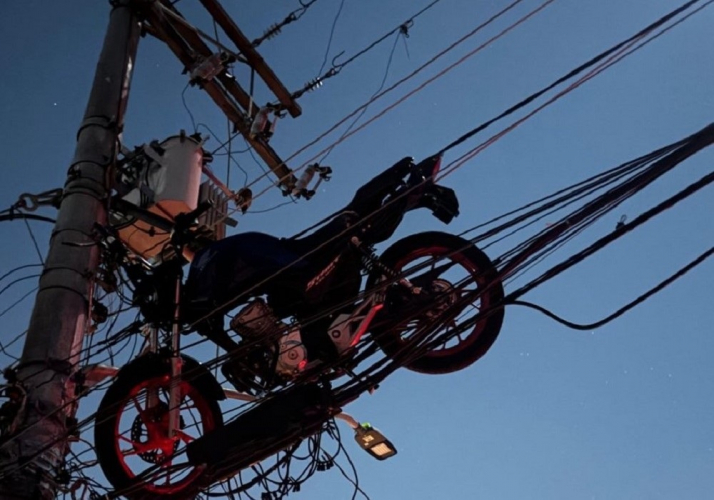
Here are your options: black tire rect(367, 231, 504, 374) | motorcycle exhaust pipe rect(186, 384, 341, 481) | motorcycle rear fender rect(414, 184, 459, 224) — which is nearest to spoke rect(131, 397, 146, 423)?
motorcycle exhaust pipe rect(186, 384, 341, 481)

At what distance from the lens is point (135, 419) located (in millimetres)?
A: 6387

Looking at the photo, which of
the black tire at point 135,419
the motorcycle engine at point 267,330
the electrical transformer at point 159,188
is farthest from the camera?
the electrical transformer at point 159,188

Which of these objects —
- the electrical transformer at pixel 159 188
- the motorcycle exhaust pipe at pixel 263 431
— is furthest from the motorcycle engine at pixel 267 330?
the electrical transformer at pixel 159 188

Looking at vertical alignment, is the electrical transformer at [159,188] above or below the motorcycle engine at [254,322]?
above

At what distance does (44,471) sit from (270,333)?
1.72 m

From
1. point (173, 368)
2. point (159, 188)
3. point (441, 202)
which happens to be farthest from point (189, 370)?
point (441, 202)

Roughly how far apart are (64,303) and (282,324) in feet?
5.03

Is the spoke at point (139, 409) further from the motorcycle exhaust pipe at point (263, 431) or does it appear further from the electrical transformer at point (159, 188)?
the electrical transformer at point (159, 188)

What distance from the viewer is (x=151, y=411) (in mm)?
6371

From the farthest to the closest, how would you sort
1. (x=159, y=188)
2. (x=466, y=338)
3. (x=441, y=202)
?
1. (x=159, y=188)
2. (x=441, y=202)
3. (x=466, y=338)

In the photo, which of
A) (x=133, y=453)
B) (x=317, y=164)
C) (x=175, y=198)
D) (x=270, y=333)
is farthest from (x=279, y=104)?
(x=133, y=453)

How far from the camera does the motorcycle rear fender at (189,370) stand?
6352mm

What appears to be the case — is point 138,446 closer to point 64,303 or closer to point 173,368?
point 173,368

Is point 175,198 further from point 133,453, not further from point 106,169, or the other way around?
point 133,453
